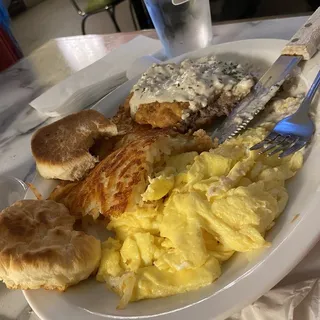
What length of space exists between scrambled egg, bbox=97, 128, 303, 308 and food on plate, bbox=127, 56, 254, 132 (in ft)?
0.69

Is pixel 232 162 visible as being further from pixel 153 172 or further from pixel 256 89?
pixel 256 89

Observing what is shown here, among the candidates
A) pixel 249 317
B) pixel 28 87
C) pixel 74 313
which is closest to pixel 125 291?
pixel 74 313

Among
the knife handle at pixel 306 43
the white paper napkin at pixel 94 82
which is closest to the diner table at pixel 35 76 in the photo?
the white paper napkin at pixel 94 82

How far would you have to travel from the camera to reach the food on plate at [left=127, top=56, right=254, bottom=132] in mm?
1262

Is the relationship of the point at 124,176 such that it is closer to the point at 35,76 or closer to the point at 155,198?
the point at 155,198

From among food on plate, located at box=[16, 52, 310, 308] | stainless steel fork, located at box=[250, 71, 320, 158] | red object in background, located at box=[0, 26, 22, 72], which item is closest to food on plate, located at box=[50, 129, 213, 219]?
food on plate, located at box=[16, 52, 310, 308]

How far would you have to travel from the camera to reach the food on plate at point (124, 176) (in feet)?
3.41

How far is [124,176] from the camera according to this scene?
1.07m

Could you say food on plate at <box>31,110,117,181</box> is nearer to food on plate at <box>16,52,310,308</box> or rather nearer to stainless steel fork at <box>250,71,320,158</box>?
food on plate at <box>16,52,310,308</box>

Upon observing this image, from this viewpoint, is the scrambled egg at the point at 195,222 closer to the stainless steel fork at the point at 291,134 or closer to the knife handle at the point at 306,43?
the stainless steel fork at the point at 291,134

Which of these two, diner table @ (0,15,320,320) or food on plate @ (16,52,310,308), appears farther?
diner table @ (0,15,320,320)

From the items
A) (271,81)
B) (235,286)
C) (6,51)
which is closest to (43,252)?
(235,286)

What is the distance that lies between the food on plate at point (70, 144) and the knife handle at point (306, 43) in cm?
52

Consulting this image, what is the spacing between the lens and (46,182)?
1.26m
